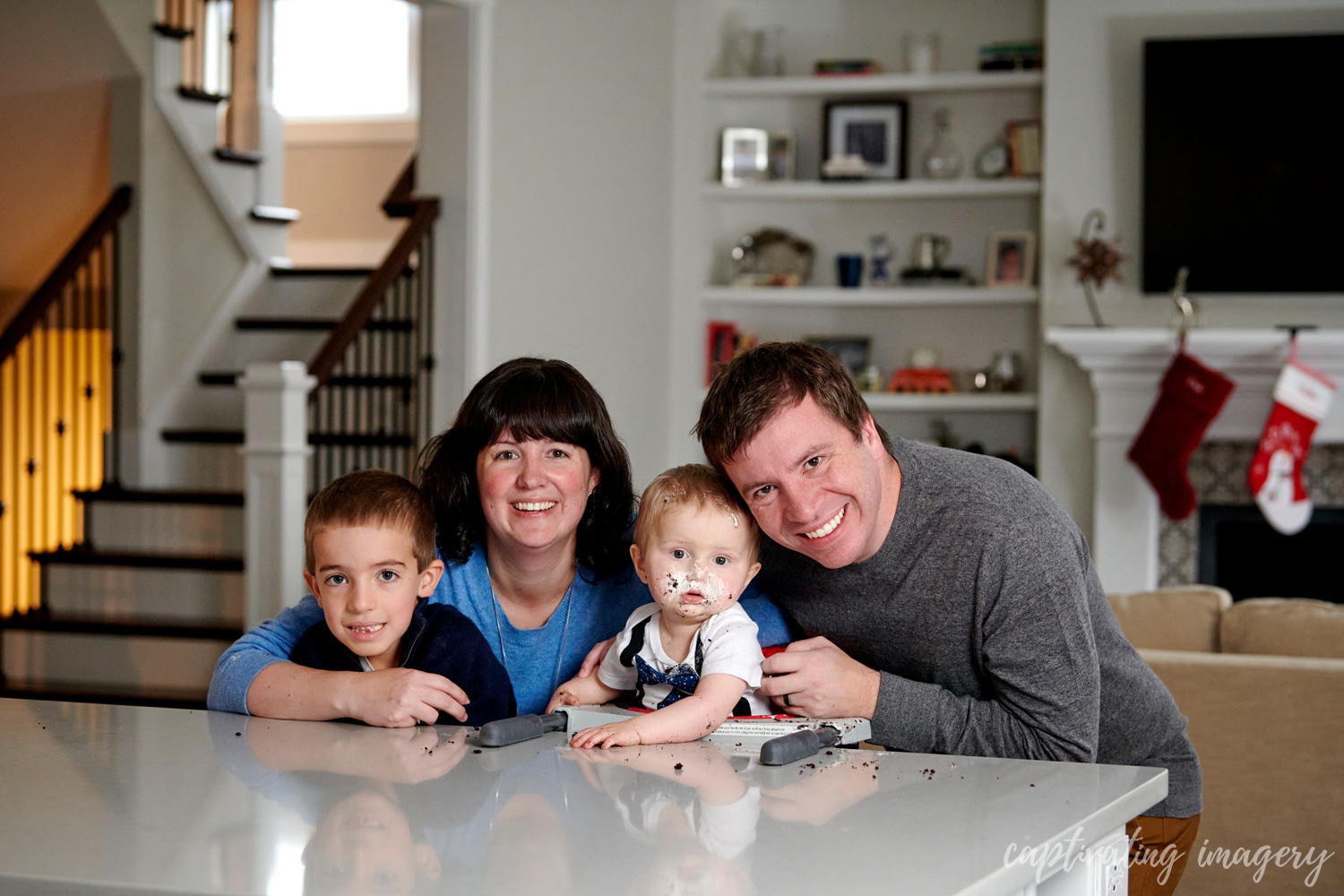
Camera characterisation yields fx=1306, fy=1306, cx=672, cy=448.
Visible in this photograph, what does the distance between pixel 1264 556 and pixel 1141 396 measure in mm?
846

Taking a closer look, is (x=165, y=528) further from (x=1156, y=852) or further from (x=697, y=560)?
(x=1156, y=852)

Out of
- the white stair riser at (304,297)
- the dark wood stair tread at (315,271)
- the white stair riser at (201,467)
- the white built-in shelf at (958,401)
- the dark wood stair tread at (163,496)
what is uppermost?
the dark wood stair tread at (315,271)

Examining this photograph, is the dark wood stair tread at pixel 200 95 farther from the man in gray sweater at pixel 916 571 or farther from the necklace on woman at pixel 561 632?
the man in gray sweater at pixel 916 571

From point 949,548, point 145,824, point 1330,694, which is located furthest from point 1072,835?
point 1330,694

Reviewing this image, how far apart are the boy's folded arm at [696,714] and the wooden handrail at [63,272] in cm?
405

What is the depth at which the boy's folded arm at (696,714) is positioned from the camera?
1.49 metres

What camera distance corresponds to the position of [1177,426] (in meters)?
4.81

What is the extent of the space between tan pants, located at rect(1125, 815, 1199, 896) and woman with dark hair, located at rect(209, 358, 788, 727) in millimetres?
579

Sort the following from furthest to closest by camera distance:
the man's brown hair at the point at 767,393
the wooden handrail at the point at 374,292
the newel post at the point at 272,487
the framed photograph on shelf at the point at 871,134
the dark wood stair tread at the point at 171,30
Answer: the framed photograph on shelf at the point at 871,134 → the dark wood stair tread at the point at 171,30 → the wooden handrail at the point at 374,292 → the newel post at the point at 272,487 → the man's brown hair at the point at 767,393

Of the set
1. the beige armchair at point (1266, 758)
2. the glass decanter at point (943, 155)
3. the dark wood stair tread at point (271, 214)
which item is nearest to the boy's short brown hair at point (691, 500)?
the beige armchair at point (1266, 758)

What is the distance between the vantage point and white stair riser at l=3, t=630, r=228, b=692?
4.41m

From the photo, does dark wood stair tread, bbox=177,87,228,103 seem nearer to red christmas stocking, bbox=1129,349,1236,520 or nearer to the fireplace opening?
red christmas stocking, bbox=1129,349,1236,520

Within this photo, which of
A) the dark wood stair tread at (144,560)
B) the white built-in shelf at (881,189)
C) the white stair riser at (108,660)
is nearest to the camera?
the white stair riser at (108,660)

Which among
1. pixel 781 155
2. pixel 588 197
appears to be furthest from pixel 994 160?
pixel 588 197
